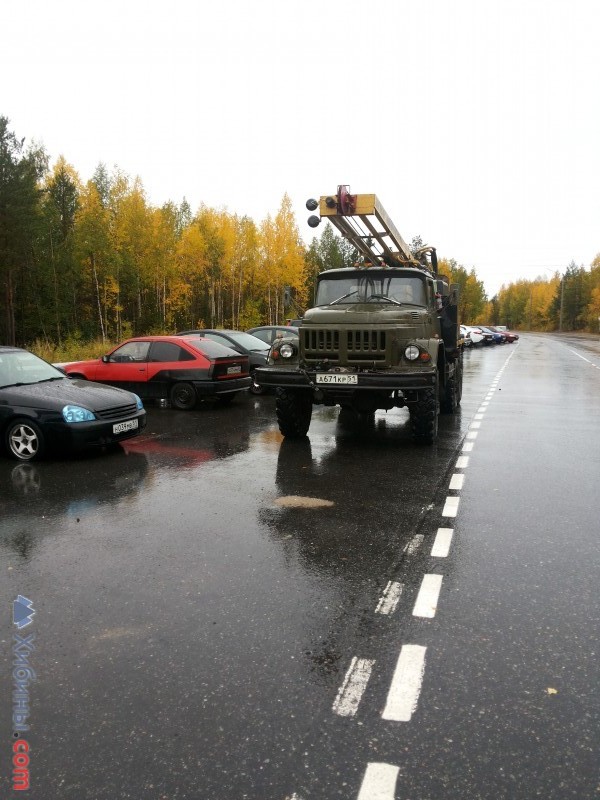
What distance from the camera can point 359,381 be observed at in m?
8.20

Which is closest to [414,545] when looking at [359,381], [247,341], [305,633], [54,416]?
[305,633]

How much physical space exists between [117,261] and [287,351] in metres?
40.8

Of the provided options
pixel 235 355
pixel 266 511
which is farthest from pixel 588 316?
pixel 266 511

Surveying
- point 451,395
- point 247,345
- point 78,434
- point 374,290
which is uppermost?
point 374,290

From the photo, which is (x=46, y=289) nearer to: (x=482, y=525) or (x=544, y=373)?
(x=544, y=373)

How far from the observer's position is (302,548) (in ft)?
15.4

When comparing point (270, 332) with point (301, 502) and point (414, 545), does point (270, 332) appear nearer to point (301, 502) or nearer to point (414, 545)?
point (301, 502)

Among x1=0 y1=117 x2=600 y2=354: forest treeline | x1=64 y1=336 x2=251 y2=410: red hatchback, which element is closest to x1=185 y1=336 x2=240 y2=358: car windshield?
x1=64 y1=336 x2=251 y2=410: red hatchback

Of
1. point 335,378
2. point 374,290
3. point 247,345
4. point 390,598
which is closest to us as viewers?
point 390,598

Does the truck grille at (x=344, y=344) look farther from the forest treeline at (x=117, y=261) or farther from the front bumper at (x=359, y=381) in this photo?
the forest treeline at (x=117, y=261)

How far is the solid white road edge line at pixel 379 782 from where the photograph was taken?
2217 mm

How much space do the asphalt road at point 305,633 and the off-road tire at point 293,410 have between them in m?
1.96

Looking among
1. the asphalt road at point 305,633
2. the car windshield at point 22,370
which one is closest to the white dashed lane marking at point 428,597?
the asphalt road at point 305,633

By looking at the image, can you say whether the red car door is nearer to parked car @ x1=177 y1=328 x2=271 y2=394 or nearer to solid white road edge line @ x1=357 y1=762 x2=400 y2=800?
parked car @ x1=177 y1=328 x2=271 y2=394
